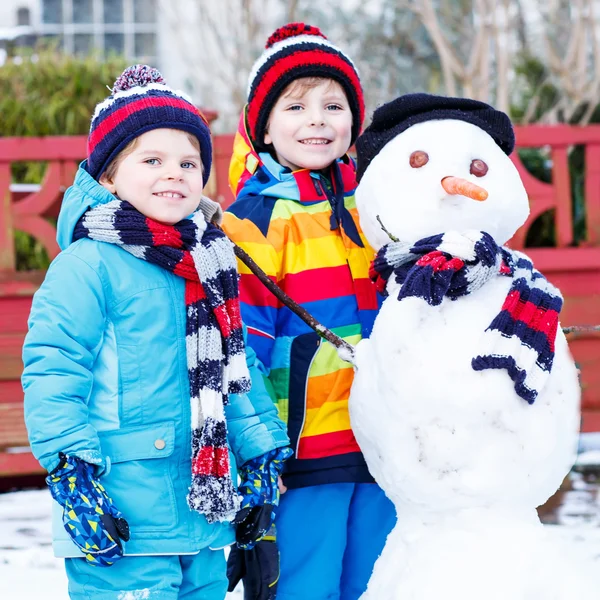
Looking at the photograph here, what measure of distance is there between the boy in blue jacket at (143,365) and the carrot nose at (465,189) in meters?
0.58

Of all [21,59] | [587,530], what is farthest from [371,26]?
[587,530]

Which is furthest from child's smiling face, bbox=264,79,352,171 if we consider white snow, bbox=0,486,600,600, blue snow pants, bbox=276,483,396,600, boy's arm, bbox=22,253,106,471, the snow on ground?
the snow on ground

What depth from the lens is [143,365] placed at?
220 centimetres

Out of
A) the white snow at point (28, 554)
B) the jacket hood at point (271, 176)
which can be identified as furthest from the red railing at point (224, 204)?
the jacket hood at point (271, 176)

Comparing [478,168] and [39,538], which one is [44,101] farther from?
[478,168]

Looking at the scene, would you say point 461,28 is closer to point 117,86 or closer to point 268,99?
point 268,99

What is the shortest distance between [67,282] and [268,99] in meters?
0.91

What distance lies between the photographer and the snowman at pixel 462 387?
7.73 feet

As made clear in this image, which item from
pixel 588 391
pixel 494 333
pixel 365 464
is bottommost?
pixel 588 391

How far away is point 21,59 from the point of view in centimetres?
604

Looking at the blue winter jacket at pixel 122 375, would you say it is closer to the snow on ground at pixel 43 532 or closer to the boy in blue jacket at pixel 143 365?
the boy in blue jacket at pixel 143 365

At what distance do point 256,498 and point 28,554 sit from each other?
74.4 inches

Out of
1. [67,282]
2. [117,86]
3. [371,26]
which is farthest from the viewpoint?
[371,26]

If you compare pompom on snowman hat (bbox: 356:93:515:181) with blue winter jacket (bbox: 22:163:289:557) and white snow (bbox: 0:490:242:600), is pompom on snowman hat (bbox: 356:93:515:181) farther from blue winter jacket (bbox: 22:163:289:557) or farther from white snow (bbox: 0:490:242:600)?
white snow (bbox: 0:490:242:600)
